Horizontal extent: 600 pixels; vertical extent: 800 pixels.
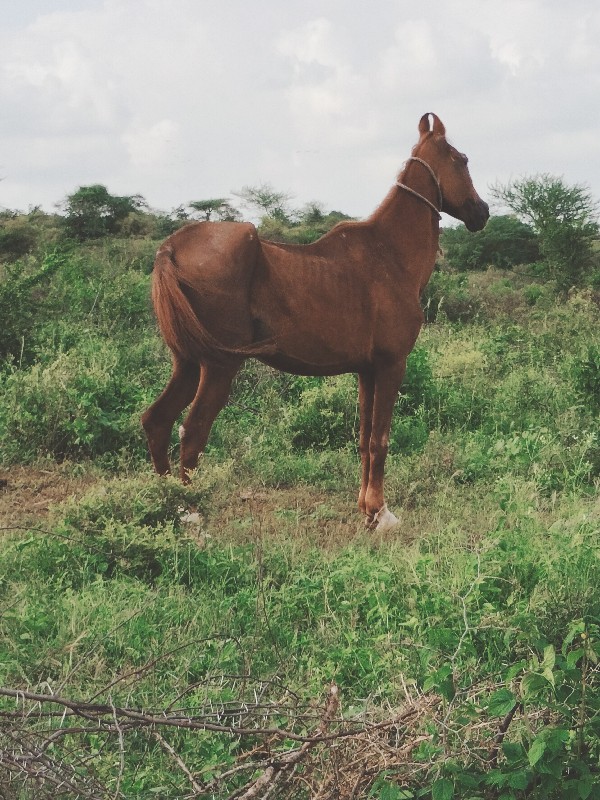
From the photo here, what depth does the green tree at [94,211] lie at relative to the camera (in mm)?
22500

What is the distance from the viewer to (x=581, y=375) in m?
7.30

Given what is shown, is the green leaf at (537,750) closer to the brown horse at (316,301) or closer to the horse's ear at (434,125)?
the brown horse at (316,301)

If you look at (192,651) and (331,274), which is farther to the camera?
(331,274)

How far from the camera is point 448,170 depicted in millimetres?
5688

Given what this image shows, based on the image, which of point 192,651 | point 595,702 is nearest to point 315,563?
point 192,651

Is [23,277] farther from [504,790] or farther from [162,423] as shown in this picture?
[504,790]

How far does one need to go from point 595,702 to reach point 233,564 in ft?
6.92

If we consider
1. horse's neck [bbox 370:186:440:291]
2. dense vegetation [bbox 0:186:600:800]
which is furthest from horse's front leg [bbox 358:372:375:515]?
horse's neck [bbox 370:186:440:291]

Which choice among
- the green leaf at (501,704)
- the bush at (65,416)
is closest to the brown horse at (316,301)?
the bush at (65,416)

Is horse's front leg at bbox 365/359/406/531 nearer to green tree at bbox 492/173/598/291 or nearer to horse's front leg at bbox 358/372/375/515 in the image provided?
horse's front leg at bbox 358/372/375/515

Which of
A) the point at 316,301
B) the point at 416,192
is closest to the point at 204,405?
the point at 316,301

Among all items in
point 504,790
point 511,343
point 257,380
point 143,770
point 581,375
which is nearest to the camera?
point 504,790

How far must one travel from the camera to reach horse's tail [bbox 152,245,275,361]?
4781 mm

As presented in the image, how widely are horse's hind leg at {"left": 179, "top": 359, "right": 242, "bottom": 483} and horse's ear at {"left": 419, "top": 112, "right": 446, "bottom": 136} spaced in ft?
6.58
